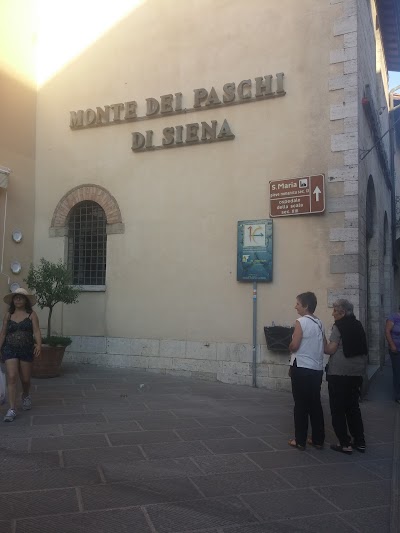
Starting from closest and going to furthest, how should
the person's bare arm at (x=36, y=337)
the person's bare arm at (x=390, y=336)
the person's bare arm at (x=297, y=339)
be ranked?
the person's bare arm at (x=297, y=339) → the person's bare arm at (x=36, y=337) → the person's bare arm at (x=390, y=336)

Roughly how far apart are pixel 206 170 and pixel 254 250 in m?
1.74

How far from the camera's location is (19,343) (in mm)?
6203

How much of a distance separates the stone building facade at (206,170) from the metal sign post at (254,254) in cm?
10

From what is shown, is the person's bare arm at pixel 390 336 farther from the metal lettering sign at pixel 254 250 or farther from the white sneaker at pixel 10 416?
the white sneaker at pixel 10 416

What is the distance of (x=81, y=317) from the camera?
1016cm

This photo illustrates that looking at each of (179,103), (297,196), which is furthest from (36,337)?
(179,103)

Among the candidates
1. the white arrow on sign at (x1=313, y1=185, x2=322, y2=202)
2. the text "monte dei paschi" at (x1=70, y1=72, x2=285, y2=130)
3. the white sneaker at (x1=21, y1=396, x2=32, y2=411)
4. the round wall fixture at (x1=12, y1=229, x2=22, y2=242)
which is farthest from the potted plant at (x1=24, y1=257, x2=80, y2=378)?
the white arrow on sign at (x1=313, y1=185, x2=322, y2=202)

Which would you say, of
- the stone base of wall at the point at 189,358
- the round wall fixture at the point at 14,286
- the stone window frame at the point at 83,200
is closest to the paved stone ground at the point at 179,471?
the stone base of wall at the point at 189,358

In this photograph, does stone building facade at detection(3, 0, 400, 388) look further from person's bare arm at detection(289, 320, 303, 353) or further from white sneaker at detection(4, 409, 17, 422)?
white sneaker at detection(4, 409, 17, 422)

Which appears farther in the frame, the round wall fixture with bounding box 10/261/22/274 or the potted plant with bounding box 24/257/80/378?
the round wall fixture with bounding box 10/261/22/274

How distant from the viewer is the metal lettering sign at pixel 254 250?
28.2 ft

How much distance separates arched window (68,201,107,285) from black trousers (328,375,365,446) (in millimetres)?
5975

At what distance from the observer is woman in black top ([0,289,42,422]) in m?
6.12

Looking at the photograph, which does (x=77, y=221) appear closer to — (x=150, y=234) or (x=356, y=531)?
(x=150, y=234)
